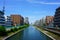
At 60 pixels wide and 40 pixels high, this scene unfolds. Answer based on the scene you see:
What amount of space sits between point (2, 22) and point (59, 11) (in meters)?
46.1

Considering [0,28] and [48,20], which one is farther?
[48,20]

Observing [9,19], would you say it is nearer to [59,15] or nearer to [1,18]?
[1,18]

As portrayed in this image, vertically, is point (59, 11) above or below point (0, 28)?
above

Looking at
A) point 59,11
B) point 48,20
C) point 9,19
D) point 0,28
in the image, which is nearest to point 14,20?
point 9,19

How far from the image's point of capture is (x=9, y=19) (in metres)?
183

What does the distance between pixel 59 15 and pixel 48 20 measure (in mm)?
71485

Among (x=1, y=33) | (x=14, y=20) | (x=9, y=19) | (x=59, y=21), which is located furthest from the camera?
(x=14, y=20)

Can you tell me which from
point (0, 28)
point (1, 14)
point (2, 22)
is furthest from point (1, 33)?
point (1, 14)

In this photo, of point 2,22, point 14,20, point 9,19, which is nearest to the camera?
point 2,22

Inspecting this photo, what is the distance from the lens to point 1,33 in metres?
42.8

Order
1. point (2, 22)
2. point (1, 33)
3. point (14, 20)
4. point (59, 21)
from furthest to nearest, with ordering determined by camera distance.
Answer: point (14, 20) → point (2, 22) → point (59, 21) → point (1, 33)

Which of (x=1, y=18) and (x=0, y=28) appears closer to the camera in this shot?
(x=0, y=28)

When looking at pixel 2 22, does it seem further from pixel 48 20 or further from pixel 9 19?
pixel 48 20

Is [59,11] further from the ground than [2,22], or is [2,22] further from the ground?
[59,11]
